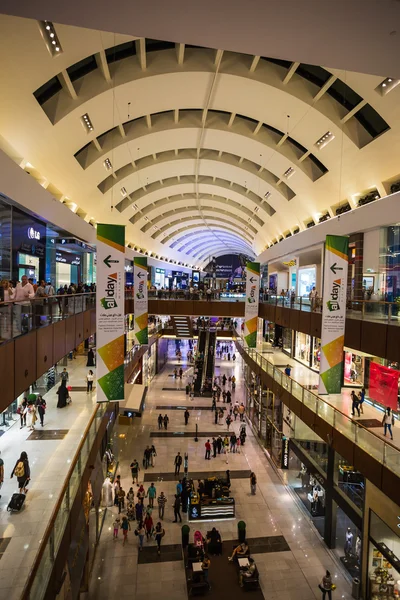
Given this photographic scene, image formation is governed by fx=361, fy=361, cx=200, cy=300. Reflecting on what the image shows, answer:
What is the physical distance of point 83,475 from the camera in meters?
8.83

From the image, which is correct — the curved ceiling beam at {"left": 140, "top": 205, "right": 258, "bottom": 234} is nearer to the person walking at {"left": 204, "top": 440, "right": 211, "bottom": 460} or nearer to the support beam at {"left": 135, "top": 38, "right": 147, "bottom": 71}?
the support beam at {"left": 135, "top": 38, "right": 147, "bottom": 71}

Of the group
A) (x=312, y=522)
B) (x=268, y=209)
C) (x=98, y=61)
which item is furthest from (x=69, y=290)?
(x=268, y=209)

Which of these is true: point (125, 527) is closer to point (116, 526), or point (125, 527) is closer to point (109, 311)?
point (116, 526)

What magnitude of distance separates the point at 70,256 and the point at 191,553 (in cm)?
1705

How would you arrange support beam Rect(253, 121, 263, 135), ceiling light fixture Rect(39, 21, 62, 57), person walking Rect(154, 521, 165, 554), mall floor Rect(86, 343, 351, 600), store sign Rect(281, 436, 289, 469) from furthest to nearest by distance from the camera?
support beam Rect(253, 121, 263, 135), store sign Rect(281, 436, 289, 469), person walking Rect(154, 521, 165, 554), mall floor Rect(86, 343, 351, 600), ceiling light fixture Rect(39, 21, 62, 57)

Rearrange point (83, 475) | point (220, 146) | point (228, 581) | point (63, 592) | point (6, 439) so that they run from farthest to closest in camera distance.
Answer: point (220, 146) → point (6, 439) → point (228, 581) → point (83, 475) → point (63, 592)

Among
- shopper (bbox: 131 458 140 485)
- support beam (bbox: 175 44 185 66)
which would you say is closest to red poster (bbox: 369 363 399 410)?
shopper (bbox: 131 458 140 485)

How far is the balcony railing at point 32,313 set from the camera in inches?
253

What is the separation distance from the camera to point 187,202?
114ft

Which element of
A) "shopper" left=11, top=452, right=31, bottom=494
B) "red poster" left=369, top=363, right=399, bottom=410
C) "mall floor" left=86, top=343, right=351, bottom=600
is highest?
"red poster" left=369, top=363, right=399, bottom=410

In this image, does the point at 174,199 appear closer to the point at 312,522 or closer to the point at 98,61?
the point at 98,61

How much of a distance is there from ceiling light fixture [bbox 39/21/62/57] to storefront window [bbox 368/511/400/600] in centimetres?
1570

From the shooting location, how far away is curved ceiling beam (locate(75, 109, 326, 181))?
1794 centimetres

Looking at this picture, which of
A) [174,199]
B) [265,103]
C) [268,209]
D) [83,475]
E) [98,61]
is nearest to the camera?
[83,475]
